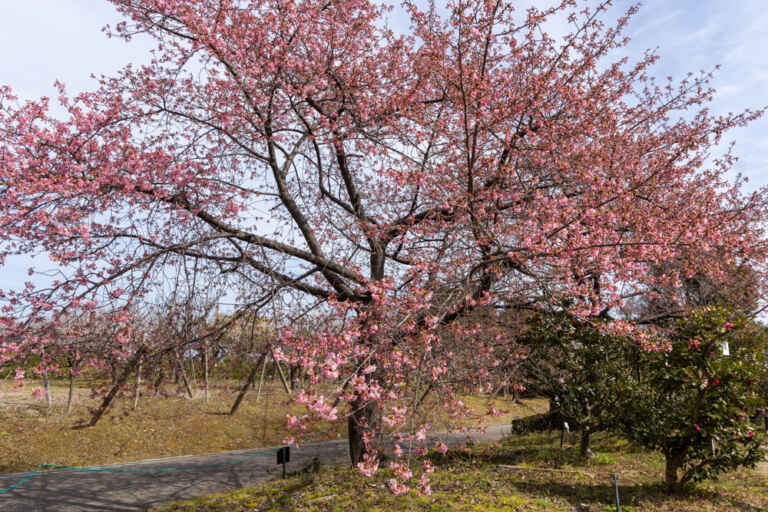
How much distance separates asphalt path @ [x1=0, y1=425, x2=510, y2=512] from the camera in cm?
785

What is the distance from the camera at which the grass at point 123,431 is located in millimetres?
11445

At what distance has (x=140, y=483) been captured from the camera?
30.3 feet

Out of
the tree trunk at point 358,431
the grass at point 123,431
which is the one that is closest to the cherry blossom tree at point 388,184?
the tree trunk at point 358,431

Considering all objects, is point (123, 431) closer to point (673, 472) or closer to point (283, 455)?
point (283, 455)

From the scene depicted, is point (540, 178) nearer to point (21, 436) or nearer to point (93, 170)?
point (93, 170)

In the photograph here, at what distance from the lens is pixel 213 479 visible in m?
9.58

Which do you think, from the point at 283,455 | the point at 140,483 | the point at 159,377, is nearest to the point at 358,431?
the point at 283,455

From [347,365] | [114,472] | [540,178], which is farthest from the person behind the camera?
[114,472]

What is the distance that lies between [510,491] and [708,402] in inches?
132

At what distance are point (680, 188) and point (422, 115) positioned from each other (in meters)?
5.15

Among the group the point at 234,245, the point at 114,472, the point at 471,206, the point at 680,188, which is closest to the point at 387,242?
the point at 471,206

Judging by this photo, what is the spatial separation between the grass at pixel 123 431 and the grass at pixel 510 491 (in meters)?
3.70

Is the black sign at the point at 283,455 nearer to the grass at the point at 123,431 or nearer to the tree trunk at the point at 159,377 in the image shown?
the grass at the point at 123,431

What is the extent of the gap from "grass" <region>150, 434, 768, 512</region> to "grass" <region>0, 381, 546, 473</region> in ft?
12.1
